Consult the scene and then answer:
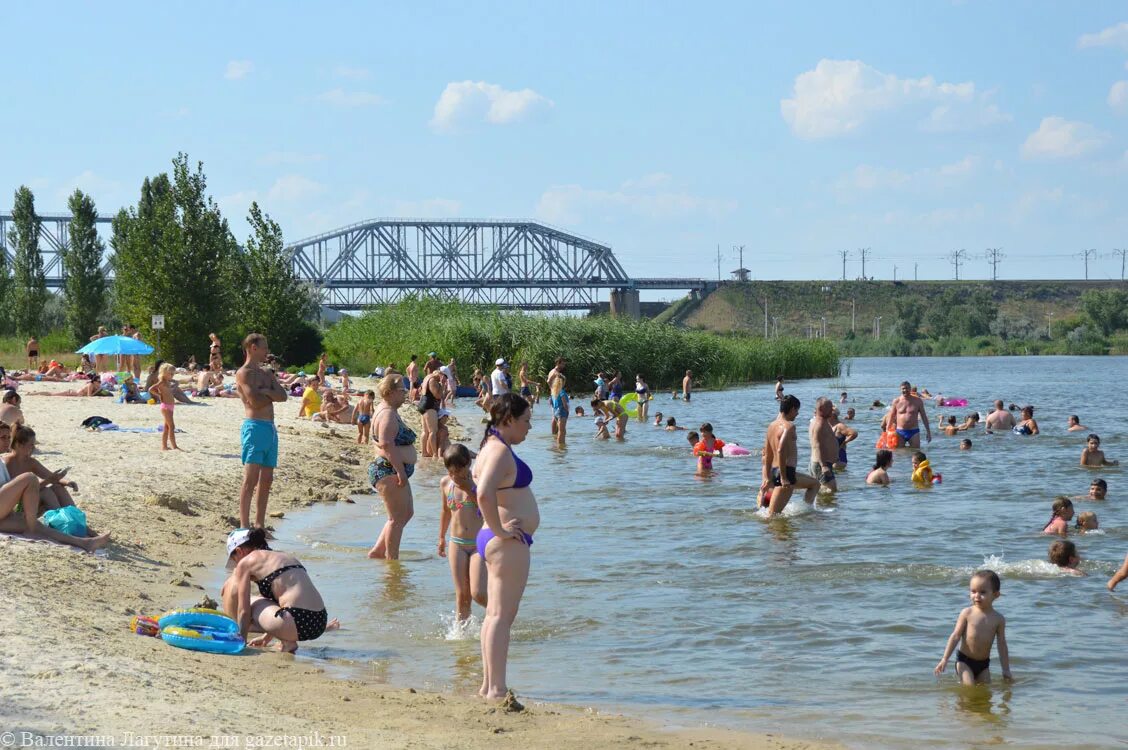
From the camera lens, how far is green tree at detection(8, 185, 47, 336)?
5650 cm

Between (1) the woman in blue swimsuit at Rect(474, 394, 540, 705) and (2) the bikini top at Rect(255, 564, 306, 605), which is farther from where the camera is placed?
(2) the bikini top at Rect(255, 564, 306, 605)

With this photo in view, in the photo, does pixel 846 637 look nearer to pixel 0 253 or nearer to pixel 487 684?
pixel 487 684

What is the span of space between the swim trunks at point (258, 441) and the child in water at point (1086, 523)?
897 cm

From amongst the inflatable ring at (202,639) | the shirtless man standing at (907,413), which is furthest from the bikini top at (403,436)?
the shirtless man standing at (907,413)

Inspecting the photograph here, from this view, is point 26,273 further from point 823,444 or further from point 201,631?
point 201,631

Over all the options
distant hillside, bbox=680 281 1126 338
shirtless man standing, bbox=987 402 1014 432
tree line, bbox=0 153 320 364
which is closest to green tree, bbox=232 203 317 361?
tree line, bbox=0 153 320 364

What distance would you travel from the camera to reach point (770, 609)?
390 inches

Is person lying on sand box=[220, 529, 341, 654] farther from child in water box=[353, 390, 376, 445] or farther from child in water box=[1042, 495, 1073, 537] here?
child in water box=[353, 390, 376, 445]

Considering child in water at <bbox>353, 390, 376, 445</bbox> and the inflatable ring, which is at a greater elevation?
child in water at <bbox>353, 390, 376, 445</bbox>

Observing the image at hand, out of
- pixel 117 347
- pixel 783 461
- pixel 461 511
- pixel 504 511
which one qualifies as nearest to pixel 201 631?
pixel 461 511

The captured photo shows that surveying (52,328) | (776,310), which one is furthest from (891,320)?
(52,328)

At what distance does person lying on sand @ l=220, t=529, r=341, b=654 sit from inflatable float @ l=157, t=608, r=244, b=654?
20 cm

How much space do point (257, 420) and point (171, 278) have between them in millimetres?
32664

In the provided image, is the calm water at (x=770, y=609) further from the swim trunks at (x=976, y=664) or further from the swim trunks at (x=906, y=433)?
the swim trunks at (x=906, y=433)
